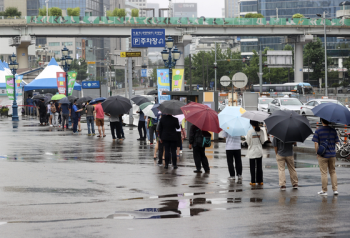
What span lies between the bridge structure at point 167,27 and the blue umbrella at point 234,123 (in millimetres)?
59456

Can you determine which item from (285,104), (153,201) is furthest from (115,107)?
(285,104)

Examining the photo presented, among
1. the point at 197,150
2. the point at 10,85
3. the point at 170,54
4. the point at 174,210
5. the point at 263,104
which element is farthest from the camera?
the point at 263,104

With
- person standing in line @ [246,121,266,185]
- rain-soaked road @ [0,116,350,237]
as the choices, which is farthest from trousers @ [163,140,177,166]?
person standing in line @ [246,121,266,185]

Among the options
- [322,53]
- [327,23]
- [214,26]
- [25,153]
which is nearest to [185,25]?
[214,26]

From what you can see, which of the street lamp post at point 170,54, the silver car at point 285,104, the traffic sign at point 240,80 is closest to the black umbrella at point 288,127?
the traffic sign at point 240,80

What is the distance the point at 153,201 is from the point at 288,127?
3354 millimetres

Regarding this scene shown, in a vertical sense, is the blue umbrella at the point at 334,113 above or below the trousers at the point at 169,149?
above

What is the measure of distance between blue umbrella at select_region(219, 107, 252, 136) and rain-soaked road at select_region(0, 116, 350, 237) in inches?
50.4

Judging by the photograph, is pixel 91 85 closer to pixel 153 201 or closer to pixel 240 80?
pixel 240 80

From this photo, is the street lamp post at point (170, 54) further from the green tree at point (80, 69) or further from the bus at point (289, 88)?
the green tree at point (80, 69)

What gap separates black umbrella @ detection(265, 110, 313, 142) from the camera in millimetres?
10680

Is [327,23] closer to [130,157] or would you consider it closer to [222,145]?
[222,145]

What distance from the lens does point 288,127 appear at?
1068 cm

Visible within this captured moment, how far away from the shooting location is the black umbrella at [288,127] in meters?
10.7
